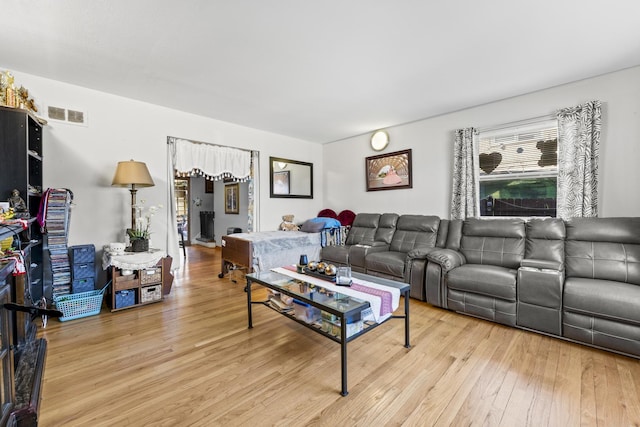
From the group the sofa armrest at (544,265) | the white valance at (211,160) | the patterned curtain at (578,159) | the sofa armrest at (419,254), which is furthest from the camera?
the white valance at (211,160)

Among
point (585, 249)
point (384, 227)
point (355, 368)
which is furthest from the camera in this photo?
point (384, 227)

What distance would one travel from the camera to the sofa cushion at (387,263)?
336 cm

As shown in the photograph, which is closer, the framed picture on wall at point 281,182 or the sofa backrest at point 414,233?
the sofa backrest at point 414,233

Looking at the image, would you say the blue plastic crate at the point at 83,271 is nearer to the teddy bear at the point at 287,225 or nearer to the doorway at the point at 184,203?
the teddy bear at the point at 287,225

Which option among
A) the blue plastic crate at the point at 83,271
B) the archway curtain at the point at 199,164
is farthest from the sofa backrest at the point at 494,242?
the blue plastic crate at the point at 83,271

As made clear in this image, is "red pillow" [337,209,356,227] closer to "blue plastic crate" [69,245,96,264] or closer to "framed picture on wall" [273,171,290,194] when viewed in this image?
"framed picture on wall" [273,171,290,194]

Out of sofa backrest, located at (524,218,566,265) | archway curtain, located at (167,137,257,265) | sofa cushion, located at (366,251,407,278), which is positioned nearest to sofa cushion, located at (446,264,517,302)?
sofa backrest, located at (524,218,566,265)

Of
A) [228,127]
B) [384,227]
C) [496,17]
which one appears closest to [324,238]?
[384,227]

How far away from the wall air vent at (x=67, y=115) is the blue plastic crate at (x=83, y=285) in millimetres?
1766

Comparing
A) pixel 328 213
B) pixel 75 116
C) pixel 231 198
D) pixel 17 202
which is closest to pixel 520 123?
pixel 328 213

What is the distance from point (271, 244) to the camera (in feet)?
13.0

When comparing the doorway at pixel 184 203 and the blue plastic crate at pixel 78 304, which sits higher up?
the doorway at pixel 184 203

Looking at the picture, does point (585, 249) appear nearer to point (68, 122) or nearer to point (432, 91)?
point (432, 91)

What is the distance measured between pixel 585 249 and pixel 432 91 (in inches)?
89.1
